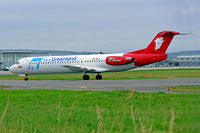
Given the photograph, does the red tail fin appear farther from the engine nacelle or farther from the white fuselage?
the white fuselage

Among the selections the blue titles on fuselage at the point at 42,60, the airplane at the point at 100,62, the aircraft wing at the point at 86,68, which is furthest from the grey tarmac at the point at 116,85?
the blue titles on fuselage at the point at 42,60

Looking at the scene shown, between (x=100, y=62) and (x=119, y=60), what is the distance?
115 inches

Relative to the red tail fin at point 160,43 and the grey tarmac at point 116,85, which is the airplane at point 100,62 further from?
the grey tarmac at point 116,85

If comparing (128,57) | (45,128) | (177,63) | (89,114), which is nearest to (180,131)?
(45,128)

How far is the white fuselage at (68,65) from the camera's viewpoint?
138 ft

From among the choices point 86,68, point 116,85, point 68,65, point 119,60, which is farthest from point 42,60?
point 116,85

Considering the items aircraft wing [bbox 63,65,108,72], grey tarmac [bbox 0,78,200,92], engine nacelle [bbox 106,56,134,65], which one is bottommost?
grey tarmac [bbox 0,78,200,92]

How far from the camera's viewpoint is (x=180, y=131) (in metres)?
3.50

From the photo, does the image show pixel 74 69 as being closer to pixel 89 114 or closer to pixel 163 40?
pixel 163 40

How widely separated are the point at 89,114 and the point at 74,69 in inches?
1267

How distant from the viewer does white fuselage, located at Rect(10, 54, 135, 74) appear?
42.1m

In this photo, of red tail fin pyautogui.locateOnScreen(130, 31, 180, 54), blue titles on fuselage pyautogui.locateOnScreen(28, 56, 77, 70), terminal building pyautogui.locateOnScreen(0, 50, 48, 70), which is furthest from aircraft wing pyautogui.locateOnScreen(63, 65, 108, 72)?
terminal building pyautogui.locateOnScreen(0, 50, 48, 70)

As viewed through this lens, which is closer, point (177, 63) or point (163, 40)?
point (163, 40)

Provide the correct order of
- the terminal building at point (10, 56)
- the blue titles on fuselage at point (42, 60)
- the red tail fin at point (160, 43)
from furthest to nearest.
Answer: the terminal building at point (10, 56), the blue titles on fuselage at point (42, 60), the red tail fin at point (160, 43)
